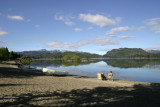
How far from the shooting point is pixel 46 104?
894 centimetres

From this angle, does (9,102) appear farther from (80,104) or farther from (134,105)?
(134,105)

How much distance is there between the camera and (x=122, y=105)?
9.42 m

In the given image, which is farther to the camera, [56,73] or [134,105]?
[56,73]

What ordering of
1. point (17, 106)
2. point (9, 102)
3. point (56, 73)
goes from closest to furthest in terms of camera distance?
point (17, 106) < point (9, 102) < point (56, 73)

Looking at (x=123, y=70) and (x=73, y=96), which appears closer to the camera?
(x=73, y=96)

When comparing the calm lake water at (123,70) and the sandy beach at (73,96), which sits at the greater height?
the sandy beach at (73,96)

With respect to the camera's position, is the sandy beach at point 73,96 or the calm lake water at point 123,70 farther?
the calm lake water at point 123,70

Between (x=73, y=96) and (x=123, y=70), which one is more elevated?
(x=73, y=96)

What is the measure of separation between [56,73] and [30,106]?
68.6 ft

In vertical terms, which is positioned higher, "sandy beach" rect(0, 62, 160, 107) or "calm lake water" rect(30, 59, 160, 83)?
"sandy beach" rect(0, 62, 160, 107)

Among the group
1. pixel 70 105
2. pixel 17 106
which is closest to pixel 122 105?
pixel 70 105

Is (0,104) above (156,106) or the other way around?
above

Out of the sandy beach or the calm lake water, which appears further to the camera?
the calm lake water

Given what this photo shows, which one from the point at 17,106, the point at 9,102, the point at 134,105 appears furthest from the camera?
the point at 134,105
